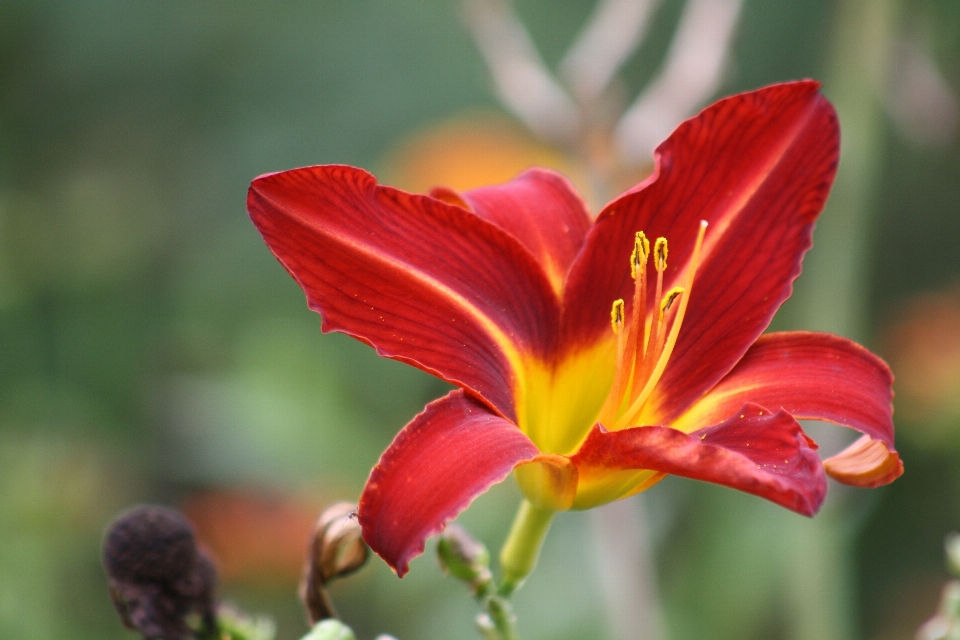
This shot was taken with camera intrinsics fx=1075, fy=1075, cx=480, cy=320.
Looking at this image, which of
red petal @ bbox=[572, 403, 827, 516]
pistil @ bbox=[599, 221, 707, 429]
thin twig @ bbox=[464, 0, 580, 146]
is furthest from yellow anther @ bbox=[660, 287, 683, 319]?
thin twig @ bbox=[464, 0, 580, 146]

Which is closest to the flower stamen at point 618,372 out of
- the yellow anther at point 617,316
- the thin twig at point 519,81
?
the yellow anther at point 617,316

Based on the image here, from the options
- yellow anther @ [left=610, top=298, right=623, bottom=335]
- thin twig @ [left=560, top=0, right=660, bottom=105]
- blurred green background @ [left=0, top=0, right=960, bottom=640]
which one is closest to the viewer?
yellow anther @ [left=610, top=298, right=623, bottom=335]

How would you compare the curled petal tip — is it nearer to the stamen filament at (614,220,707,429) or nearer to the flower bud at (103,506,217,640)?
the stamen filament at (614,220,707,429)

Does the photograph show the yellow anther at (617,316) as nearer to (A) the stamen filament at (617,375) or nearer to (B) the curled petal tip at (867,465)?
(A) the stamen filament at (617,375)

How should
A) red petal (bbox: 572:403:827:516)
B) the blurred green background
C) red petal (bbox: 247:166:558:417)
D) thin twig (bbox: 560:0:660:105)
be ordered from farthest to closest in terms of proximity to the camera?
1. the blurred green background
2. thin twig (bbox: 560:0:660:105)
3. red petal (bbox: 247:166:558:417)
4. red petal (bbox: 572:403:827:516)

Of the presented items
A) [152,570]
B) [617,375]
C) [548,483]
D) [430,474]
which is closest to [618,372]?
[617,375]

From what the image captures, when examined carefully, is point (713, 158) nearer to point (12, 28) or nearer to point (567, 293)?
point (567, 293)

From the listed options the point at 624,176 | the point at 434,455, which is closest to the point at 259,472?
the point at 624,176
